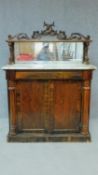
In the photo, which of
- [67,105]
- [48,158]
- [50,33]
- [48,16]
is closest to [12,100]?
[67,105]

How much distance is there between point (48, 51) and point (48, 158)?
4.16ft

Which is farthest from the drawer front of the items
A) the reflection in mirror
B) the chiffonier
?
the reflection in mirror

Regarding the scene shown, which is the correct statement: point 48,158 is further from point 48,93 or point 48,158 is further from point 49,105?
point 48,93

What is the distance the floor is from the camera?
2.24 meters

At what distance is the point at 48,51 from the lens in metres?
2.97

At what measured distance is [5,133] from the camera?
3.04m

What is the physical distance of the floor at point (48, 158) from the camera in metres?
2.24

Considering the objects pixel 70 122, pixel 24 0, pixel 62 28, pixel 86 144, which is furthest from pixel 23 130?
pixel 24 0

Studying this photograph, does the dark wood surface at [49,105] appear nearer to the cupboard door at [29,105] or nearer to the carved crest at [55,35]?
the cupboard door at [29,105]

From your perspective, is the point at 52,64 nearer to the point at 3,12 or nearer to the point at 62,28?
the point at 62,28

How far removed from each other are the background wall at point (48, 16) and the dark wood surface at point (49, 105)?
878 millimetres

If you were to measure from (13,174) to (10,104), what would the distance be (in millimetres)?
811

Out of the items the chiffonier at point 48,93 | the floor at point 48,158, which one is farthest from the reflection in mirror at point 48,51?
the floor at point 48,158

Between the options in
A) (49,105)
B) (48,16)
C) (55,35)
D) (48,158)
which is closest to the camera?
(48,158)
